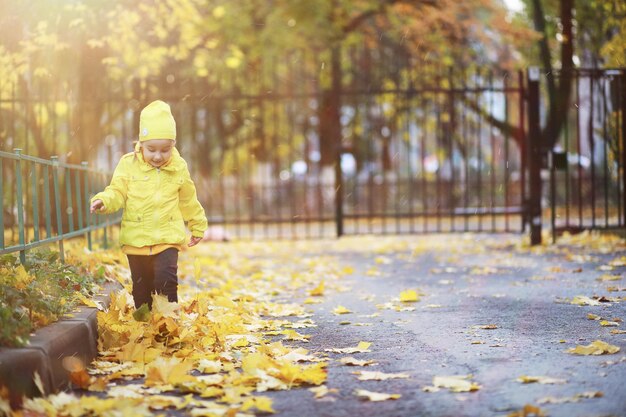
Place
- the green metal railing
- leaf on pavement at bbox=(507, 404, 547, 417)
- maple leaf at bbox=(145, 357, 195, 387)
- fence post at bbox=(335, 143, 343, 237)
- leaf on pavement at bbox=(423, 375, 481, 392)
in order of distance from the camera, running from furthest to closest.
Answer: fence post at bbox=(335, 143, 343, 237) → the green metal railing → maple leaf at bbox=(145, 357, 195, 387) → leaf on pavement at bbox=(423, 375, 481, 392) → leaf on pavement at bbox=(507, 404, 547, 417)

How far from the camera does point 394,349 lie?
17.1 ft

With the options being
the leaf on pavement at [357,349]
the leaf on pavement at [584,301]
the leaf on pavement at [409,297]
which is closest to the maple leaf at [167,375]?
the leaf on pavement at [357,349]

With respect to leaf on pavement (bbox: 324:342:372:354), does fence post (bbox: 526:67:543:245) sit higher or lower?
higher

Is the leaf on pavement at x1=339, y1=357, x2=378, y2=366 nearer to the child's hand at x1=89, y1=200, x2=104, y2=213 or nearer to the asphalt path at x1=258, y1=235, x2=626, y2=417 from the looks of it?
the asphalt path at x1=258, y1=235, x2=626, y2=417

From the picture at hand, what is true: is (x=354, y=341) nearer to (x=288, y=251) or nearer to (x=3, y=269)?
(x=3, y=269)

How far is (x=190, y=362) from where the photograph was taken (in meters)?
4.57

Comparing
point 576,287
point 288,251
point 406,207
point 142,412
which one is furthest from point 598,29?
point 142,412

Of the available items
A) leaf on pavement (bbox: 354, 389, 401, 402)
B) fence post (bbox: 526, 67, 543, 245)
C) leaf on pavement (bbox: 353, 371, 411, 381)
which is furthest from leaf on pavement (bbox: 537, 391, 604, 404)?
fence post (bbox: 526, 67, 543, 245)

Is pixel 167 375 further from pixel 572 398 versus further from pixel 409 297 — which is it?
pixel 409 297

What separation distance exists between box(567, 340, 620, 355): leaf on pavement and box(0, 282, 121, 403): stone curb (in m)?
2.65

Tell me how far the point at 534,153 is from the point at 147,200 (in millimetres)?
7513

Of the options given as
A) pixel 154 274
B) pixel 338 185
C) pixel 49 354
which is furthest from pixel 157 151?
pixel 338 185

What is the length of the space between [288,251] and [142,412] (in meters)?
9.35

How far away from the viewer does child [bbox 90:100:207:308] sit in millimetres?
5539
